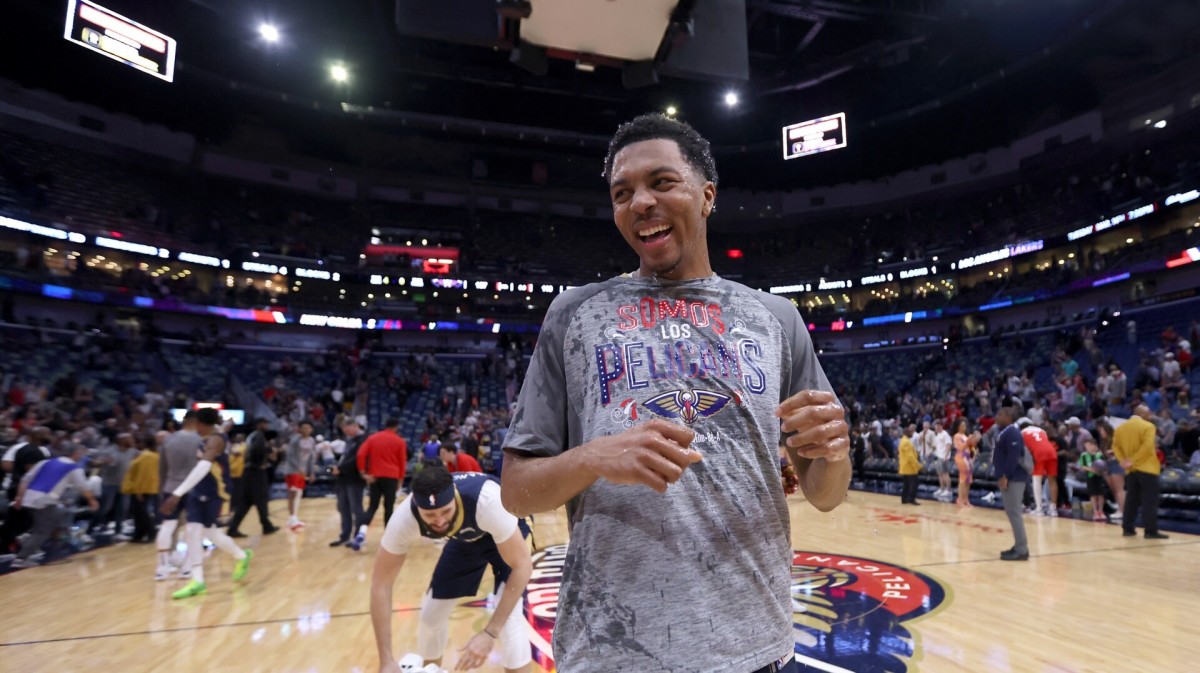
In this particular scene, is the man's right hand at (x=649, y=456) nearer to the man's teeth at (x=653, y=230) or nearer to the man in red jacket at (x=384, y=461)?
the man's teeth at (x=653, y=230)

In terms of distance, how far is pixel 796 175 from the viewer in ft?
117

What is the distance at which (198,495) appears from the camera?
7.39m

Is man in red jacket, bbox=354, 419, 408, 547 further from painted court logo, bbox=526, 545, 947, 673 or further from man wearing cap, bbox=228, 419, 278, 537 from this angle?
painted court logo, bbox=526, 545, 947, 673

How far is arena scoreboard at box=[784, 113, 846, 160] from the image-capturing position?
25248 millimetres

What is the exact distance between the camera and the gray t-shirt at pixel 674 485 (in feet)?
3.83

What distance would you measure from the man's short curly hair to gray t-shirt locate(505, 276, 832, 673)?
0.28 m

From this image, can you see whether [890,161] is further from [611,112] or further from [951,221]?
[611,112]

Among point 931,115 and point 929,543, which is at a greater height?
point 931,115

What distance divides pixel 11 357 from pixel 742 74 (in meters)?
24.3

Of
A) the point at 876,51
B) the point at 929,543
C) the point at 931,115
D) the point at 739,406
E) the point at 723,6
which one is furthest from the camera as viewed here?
the point at 931,115

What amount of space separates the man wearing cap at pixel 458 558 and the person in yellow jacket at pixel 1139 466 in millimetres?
9362

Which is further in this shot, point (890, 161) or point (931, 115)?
point (890, 161)

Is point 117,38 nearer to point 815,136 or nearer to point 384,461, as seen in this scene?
point 384,461

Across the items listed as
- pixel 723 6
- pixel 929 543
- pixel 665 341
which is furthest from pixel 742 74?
pixel 929 543
